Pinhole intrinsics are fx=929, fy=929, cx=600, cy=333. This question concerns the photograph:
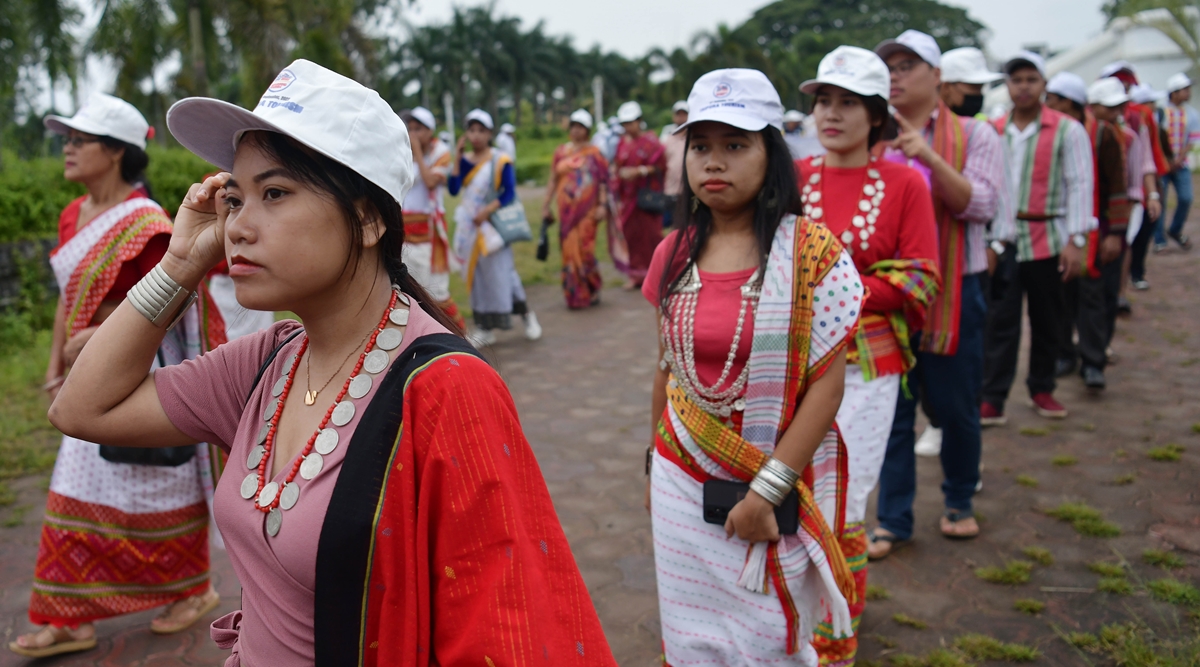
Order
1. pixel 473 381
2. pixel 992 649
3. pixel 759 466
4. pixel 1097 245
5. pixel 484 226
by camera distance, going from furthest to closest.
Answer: pixel 484 226 → pixel 1097 245 → pixel 992 649 → pixel 759 466 → pixel 473 381

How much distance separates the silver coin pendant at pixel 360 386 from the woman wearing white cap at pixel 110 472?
2.11 meters

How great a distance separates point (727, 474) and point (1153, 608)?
2034 mm

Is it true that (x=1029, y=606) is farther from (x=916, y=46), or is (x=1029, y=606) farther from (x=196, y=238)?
(x=196, y=238)

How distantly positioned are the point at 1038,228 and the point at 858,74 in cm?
315

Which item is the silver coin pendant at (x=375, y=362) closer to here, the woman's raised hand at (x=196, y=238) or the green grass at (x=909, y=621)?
the woman's raised hand at (x=196, y=238)

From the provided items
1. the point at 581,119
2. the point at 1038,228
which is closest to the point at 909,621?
the point at 1038,228

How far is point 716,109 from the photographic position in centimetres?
239

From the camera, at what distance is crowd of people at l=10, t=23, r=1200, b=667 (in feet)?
4.45

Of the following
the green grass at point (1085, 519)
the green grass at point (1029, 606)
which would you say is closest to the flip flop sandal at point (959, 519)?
the green grass at point (1085, 519)

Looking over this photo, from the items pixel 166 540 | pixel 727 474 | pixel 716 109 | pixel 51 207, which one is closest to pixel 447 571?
pixel 727 474

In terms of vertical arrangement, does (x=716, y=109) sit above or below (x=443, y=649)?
above

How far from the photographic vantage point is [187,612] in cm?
365

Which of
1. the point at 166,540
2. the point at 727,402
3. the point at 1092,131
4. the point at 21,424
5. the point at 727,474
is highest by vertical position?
the point at 1092,131

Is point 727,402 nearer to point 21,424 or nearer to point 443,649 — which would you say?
point 443,649
